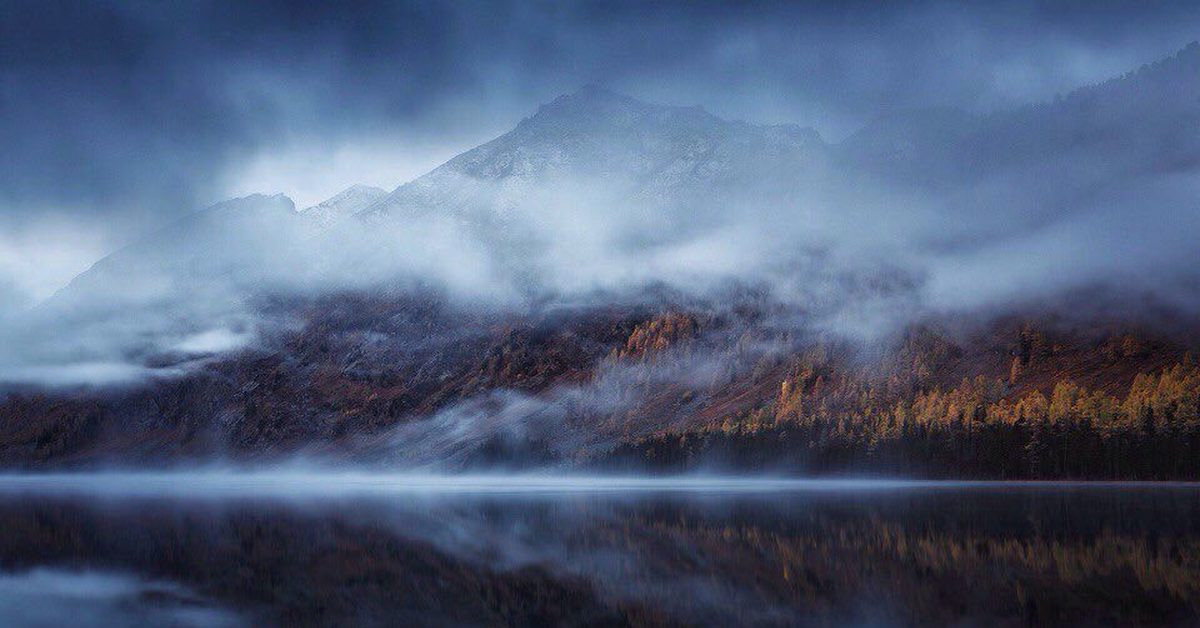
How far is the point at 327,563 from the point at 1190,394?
189m

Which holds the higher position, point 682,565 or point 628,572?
point 628,572

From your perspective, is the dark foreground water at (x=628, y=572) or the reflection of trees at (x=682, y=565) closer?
the dark foreground water at (x=628, y=572)

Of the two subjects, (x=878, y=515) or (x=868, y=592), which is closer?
(x=868, y=592)

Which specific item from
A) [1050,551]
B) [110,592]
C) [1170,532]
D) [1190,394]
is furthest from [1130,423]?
[110,592]

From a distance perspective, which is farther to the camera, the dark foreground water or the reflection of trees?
the reflection of trees

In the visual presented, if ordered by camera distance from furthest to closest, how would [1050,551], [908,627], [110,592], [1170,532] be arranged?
[1170,532], [1050,551], [110,592], [908,627]

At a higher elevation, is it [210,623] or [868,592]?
[210,623]

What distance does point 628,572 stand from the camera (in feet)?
135

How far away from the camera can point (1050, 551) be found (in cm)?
4391

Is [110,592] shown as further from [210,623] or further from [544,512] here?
[544,512]

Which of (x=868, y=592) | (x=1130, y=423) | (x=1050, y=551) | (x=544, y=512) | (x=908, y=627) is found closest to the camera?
(x=908, y=627)

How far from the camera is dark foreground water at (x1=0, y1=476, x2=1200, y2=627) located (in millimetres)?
30516

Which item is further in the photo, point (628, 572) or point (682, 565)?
point (682, 565)

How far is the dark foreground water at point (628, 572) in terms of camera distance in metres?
30.5
